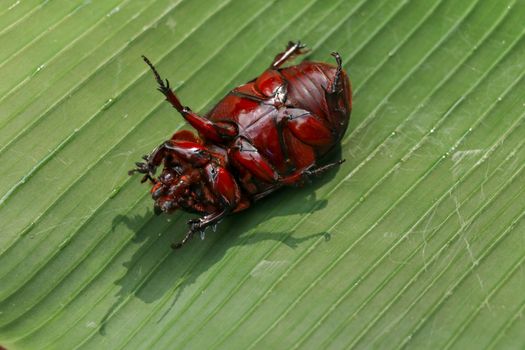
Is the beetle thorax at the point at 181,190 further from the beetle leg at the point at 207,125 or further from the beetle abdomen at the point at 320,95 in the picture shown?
the beetle abdomen at the point at 320,95

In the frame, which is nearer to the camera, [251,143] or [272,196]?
[251,143]

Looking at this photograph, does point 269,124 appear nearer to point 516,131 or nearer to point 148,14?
point 148,14

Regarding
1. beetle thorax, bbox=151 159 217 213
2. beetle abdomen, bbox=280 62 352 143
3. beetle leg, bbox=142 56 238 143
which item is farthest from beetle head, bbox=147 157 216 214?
beetle abdomen, bbox=280 62 352 143

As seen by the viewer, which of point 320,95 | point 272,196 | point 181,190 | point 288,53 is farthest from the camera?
point 288,53

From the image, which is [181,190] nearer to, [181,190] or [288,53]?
[181,190]

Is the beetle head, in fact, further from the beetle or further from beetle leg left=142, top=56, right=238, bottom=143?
beetle leg left=142, top=56, right=238, bottom=143

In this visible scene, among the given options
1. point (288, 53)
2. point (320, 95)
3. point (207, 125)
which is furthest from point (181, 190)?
point (288, 53)

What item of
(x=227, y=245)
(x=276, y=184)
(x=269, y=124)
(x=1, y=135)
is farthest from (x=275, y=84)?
(x=1, y=135)
